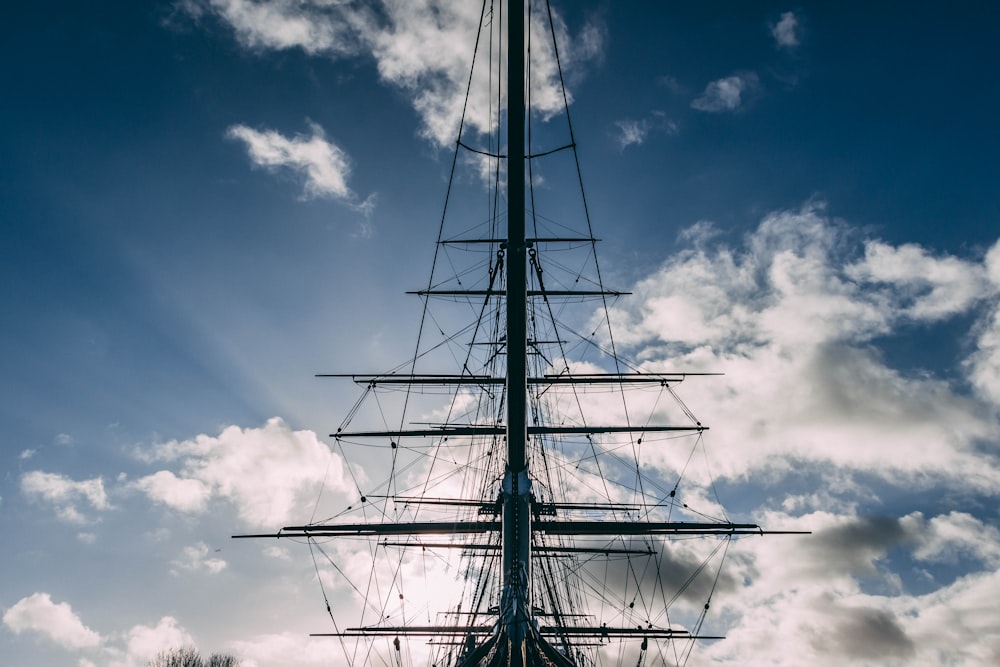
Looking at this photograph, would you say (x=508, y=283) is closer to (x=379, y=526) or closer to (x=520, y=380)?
(x=520, y=380)

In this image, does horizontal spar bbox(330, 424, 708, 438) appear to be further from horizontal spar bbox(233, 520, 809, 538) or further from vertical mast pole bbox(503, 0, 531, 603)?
vertical mast pole bbox(503, 0, 531, 603)

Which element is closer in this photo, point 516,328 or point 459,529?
point 516,328

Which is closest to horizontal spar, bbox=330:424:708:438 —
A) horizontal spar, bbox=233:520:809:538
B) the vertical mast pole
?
horizontal spar, bbox=233:520:809:538

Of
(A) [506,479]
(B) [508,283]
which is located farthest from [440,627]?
(B) [508,283]

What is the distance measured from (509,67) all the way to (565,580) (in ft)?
84.5

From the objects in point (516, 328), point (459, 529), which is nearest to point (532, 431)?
point (459, 529)

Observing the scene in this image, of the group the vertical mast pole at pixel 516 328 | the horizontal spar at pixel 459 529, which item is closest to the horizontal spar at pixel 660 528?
the horizontal spar at pixel 459 529

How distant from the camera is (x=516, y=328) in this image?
41.2 feet

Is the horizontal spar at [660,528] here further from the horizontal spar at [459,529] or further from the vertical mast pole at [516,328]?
the vertical mast pole at [516,328]

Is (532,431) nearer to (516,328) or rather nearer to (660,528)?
(660,528)

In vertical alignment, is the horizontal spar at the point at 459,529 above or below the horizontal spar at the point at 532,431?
below

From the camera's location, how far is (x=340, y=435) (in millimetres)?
25828

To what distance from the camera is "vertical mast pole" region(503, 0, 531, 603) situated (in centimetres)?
1216

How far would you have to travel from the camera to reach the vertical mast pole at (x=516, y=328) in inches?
479
